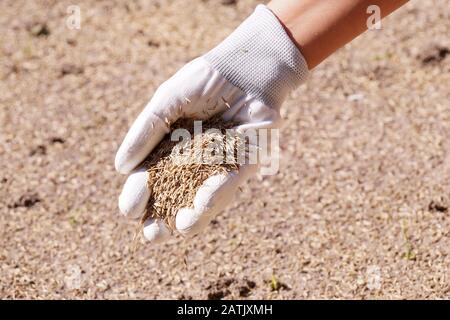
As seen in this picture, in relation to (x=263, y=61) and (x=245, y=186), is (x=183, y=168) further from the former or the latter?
(x=245, y=186)

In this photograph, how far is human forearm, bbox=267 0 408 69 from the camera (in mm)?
2002

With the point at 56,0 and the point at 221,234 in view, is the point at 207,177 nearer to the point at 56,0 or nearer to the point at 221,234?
the point at 221,234

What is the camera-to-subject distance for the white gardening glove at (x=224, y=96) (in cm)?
205

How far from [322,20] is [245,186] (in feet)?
3.13

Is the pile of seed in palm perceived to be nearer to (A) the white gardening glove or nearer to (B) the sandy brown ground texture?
(A) the white gardening glove

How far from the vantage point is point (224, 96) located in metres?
2.10

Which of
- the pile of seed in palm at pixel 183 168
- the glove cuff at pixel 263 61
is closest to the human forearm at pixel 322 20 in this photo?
the glove cuff at pixel 263 61

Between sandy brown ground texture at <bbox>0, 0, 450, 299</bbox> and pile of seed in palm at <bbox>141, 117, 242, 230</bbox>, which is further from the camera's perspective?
sandy brown ground texture at <bbox>0, 0, 450, 299</bbox>

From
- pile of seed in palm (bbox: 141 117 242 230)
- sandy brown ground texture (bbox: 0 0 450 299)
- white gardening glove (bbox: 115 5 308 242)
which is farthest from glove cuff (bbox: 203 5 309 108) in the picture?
sandy brown ground texture (bbox: 0 0 450 299)

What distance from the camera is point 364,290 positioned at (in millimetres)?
2371

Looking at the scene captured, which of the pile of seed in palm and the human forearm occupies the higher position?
the human forearm

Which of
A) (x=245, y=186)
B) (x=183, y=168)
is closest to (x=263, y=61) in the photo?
(x=183, y=168)

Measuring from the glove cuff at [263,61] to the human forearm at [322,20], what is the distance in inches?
1.1

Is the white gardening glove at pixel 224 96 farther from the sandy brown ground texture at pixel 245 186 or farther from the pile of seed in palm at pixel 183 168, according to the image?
the sandy brown ground texture at pixel 245 186
